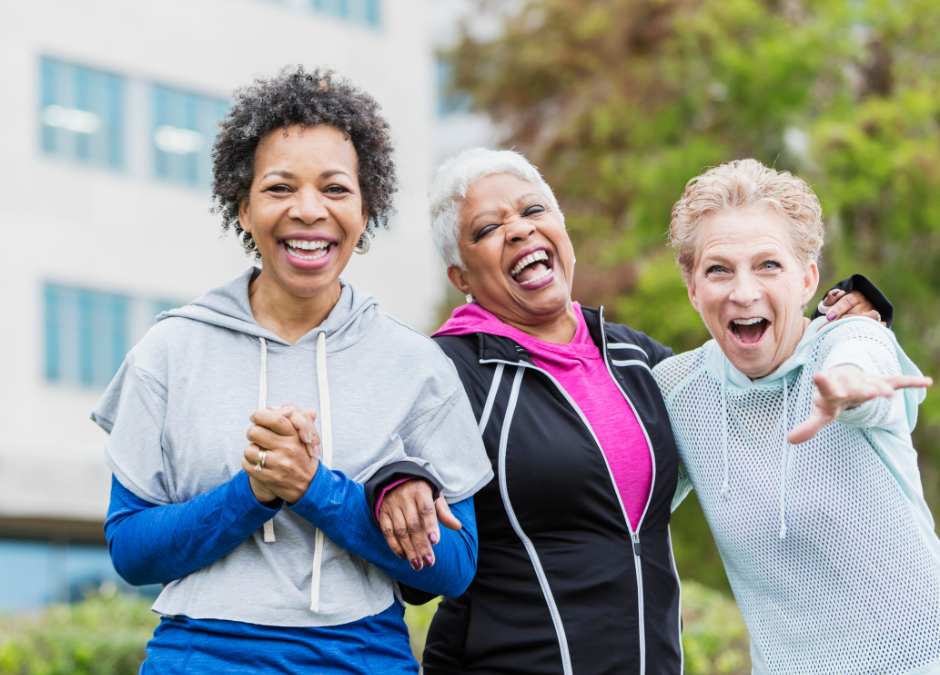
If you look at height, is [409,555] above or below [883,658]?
above

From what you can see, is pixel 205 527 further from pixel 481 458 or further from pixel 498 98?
pixel 498 98

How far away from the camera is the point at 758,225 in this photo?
3229 mm

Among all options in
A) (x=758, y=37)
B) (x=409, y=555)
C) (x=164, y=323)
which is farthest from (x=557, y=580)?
(x=758, y=37)

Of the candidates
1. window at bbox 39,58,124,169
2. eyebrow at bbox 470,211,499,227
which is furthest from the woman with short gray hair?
window at bbox 39,58,124,169

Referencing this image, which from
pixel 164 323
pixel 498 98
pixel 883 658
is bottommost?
pixel 883 658

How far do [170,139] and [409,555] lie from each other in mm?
15777

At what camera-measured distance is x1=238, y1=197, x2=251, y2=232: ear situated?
3.06 m

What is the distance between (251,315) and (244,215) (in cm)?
29

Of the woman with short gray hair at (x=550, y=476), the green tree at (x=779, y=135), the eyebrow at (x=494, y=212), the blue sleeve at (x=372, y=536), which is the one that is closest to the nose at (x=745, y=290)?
the woman with short gray hair at (x=550, y=476)

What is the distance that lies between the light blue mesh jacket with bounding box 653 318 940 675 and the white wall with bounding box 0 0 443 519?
13.4m

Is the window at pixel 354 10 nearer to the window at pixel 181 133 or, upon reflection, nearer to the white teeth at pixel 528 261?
the window at pixel 181 133

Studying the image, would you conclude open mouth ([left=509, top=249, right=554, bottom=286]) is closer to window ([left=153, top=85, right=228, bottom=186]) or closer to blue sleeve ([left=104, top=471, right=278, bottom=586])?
blue sleeve ([left=104, top=471, right=278, bottom=586])

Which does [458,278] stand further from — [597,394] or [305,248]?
[305,248]

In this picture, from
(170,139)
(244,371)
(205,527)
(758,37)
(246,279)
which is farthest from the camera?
(170,139)
